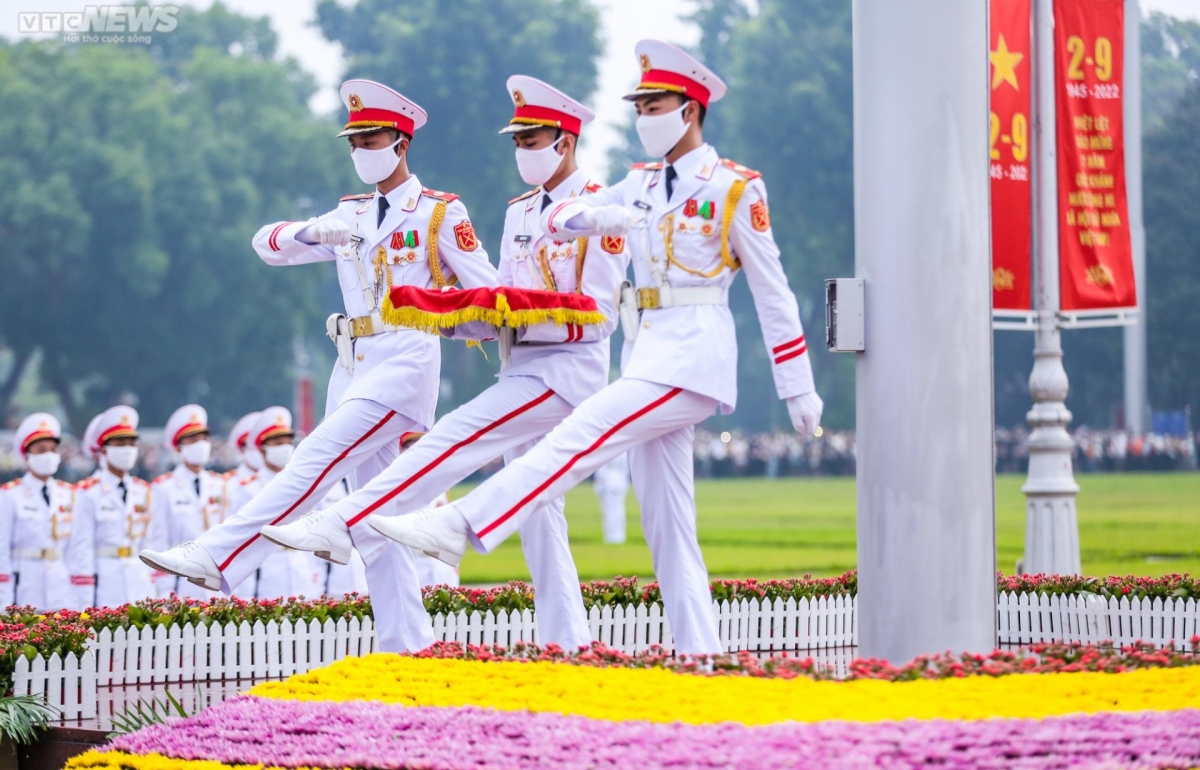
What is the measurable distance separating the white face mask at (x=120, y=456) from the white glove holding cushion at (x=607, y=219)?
710 centimetres

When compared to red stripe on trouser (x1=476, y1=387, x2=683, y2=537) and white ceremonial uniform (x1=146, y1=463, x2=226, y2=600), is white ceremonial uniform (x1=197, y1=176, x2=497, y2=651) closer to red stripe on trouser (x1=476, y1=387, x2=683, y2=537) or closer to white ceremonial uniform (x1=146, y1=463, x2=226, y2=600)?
red stripe on trouser (x1=476, y1=387, x2=683, y2=537)

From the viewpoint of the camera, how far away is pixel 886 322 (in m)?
6.77

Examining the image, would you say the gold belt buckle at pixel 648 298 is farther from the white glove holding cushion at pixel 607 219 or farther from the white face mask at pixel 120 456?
the white face mask at pixel 120 456

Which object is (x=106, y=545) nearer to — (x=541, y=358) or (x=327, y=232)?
(x=327, y=232)

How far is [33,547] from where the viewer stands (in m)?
12.5

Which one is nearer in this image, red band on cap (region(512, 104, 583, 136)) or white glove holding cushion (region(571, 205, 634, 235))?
white glove holding cushion (region(571, 205, 634, 235))

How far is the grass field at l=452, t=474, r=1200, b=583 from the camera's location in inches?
766

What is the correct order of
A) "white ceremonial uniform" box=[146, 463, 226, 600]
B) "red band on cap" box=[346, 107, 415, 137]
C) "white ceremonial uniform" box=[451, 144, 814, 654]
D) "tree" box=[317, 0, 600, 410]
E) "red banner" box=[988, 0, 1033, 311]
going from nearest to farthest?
"white ceremonial uniform" box=[451, 144, 814, 654] → "red band on cap" box=[346, 107, 415, 137] → "red banner" box=[988, 0, 1033, 311] → "white ceremonial uniform" box=[146, 463, 226, 600] → "tree" box=[317, 0, 600, 410]

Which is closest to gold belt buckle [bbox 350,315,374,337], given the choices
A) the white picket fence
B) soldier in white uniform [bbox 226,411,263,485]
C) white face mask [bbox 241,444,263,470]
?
the white picket fence

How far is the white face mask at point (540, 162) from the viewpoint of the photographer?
720 centimetres

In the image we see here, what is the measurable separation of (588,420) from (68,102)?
40603 millimetres

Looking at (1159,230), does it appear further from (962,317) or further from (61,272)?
(962,317)

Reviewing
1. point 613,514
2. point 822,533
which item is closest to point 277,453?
point 613,514

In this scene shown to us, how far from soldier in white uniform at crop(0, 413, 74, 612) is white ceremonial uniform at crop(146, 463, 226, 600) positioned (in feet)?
2.33
